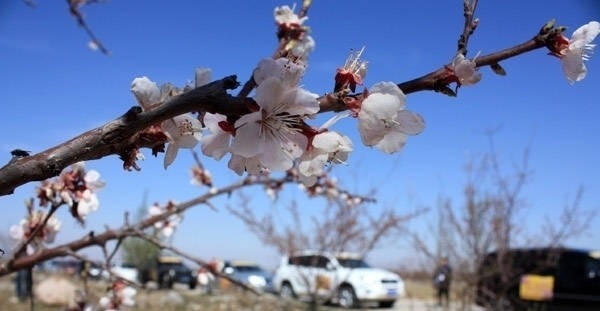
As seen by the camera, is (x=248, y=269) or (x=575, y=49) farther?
(x=248, y=269)

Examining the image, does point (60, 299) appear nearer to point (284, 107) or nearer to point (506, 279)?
point (506, 279)

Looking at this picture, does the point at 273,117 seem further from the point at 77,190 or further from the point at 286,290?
the point at 286,290

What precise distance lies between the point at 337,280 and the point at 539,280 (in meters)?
3.39

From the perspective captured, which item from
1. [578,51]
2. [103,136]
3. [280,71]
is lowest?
[103,136]

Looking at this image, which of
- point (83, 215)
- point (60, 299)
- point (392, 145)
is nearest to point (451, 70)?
point (392, 145)

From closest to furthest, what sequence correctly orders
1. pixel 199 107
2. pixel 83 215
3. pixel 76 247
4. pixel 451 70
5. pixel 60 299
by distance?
pixel 199 107 → pixel 451 70 → pixel 83 215 → pixel 76 247 → pixel 60 299

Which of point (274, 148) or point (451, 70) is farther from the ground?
point (451, 70)

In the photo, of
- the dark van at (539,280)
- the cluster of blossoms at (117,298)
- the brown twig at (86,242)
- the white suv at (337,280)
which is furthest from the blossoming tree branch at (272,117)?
the white suv at (337,280)

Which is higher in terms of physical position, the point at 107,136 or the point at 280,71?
the point at 280,71

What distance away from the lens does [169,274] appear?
21.4 meters

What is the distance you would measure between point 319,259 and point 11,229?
7550 millimetres

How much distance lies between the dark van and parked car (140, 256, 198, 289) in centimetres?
1360

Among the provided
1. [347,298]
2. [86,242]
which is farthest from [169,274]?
[86,242]

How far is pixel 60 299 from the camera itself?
11.6 meters
